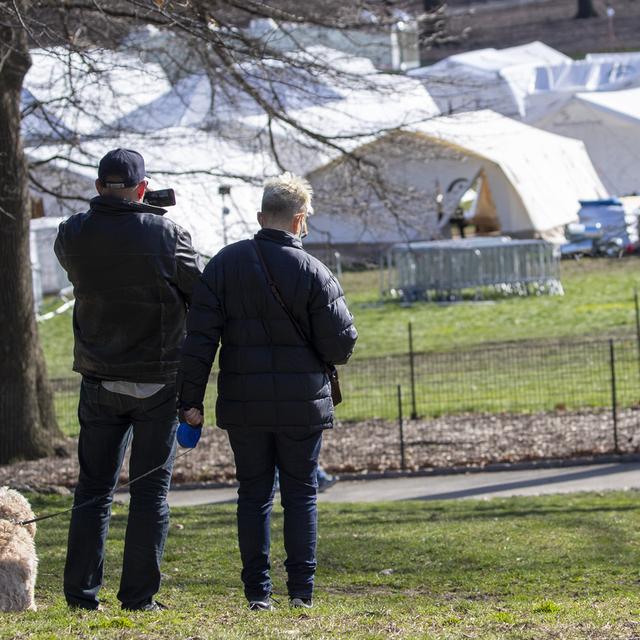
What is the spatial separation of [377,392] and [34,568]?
37.0 ft

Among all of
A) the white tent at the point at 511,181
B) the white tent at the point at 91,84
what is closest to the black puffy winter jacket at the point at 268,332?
the white tent at the point at 91,84

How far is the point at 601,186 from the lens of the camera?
37.1 m

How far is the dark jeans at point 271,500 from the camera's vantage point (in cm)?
521

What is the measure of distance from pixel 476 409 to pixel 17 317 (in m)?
5.89

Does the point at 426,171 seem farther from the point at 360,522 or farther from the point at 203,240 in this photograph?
the point at 360,522

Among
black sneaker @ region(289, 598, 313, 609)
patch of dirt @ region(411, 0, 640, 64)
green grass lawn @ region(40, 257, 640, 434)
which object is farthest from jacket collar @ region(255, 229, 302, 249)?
patch of dirt @ region(411, 0, 640, 64)

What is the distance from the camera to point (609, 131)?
38.5m

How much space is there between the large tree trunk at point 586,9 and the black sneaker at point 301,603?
6786 centimetres

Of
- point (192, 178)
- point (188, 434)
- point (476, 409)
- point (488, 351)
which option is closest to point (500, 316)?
point (488, 351)

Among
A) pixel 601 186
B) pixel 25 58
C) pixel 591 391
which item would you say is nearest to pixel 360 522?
pixel 25 58

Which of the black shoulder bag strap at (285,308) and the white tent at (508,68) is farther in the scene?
the white tent at (508,68)

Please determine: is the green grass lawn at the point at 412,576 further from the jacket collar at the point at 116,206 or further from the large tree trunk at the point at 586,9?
the large tree trunk at the point at 586,9

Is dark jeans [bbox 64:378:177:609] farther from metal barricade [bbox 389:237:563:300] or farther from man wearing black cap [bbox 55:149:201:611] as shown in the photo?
metal barricade [bbox 389:237:563:300]

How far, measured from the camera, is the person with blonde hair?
5.05 meters
